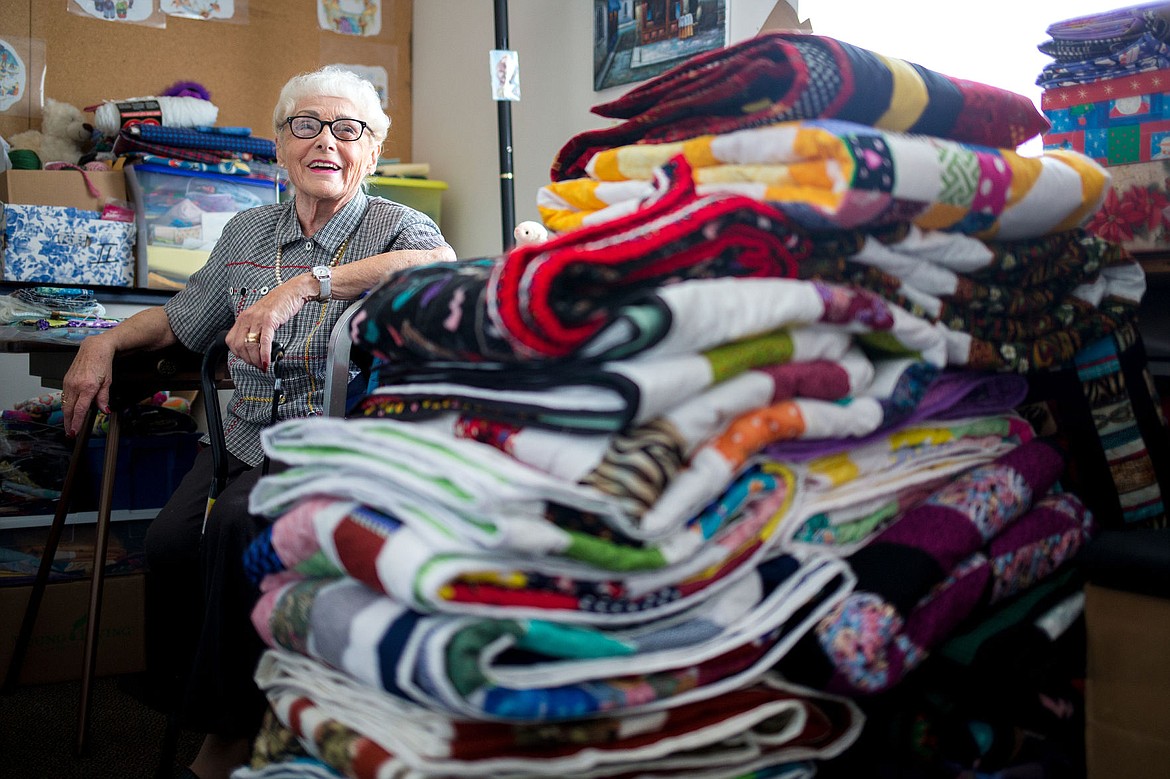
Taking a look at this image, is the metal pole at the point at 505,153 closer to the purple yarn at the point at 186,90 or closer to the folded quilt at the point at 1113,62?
the purple yarn at the point at 186,90

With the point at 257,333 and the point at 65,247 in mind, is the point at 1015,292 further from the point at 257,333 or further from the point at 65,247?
the point at 65,247

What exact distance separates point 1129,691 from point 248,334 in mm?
1206

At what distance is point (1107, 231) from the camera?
4.04 ft

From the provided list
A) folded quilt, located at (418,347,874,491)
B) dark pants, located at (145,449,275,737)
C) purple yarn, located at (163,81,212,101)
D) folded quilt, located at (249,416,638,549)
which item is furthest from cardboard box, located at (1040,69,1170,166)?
purple yarn, located at (163,81,212,101)

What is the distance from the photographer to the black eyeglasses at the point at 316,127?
2.03m

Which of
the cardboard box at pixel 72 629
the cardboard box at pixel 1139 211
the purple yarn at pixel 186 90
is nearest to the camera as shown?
the cardboard box at pixel 1139 211

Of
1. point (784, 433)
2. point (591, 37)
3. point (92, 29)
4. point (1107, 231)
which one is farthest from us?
point (92, 29)

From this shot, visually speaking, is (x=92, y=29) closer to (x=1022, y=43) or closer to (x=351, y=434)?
(x=1022, y=43)

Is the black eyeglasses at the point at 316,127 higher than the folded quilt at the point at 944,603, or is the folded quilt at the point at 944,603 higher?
the black eyeglasses at the point at 316,127

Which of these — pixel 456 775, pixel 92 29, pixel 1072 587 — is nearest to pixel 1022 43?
pixel 1072 587

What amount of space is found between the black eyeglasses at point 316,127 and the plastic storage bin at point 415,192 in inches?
49.1

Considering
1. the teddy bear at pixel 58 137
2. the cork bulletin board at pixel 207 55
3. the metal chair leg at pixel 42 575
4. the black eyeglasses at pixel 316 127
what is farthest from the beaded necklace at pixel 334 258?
the cork bulletin board at pixel 207 55

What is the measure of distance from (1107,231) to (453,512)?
1006mm

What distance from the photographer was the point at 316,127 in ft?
6.70
